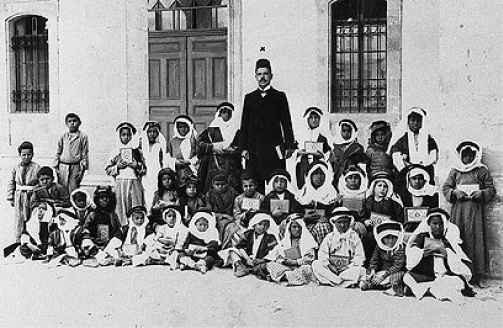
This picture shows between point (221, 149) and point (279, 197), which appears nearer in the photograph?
point (279, 197)

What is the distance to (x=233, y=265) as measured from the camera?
18.5 feet

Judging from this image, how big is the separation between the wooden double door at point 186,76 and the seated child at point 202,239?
2265 mm

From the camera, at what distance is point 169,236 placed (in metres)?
5.89

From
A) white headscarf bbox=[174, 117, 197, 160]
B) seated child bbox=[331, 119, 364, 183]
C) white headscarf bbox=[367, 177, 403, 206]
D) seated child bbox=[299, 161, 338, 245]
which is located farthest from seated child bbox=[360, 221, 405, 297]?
white headscarf bbox=[174, 117, 197, 160]

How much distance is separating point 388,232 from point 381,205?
335mm

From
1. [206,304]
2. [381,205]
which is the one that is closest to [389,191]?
[381,205]

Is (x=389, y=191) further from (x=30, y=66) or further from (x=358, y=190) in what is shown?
(x=30, y=66)

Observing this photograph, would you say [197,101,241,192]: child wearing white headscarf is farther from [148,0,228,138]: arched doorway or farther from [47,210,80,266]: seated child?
[148,0,228,138]: arched doorway

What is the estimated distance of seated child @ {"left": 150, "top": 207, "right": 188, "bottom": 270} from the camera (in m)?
5.88

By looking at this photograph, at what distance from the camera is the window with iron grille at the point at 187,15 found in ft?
26.3

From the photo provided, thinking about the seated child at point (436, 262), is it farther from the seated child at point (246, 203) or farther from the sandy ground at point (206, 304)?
the seated child at point (246, 203)

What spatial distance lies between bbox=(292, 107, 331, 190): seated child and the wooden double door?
74.8 inches

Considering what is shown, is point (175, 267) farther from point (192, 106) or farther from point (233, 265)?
point (192, 106)

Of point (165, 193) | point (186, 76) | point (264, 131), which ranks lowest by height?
point (165, 193)
